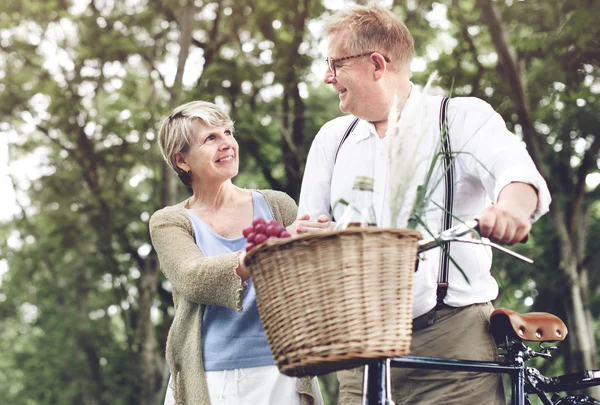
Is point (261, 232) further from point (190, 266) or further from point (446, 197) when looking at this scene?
point (190, 266)

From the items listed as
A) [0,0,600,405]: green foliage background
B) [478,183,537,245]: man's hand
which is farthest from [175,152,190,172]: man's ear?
[0,0,600,405]: green foliage background

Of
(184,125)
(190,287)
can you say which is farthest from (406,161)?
(184,125)

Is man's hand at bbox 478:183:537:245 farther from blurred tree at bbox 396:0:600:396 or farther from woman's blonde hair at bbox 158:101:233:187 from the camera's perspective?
blurred tree at bbox 396:0:600:396

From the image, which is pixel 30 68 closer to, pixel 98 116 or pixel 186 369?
pixel 98 116

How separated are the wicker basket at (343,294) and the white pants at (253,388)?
113 centimetres

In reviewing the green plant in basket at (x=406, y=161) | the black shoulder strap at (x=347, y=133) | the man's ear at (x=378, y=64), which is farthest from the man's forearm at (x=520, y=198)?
the black shoulder strap at (x=347, y=133)

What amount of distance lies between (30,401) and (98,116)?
7182 millimetres

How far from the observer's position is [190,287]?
2.89 metres

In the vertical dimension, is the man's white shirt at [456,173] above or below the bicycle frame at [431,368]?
above

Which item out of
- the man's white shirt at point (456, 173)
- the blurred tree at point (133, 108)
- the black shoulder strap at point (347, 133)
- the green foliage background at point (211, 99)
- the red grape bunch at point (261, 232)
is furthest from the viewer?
the blurred tree at point (133, 108)

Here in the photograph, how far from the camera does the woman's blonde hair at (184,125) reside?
11.2 ft

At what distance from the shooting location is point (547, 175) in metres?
9.01

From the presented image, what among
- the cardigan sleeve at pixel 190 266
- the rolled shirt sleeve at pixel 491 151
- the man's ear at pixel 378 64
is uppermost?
the man's ear at pixel 378 64

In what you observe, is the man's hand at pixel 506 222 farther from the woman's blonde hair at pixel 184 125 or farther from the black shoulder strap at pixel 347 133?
the woman's blonde hair at pixel 184 125
